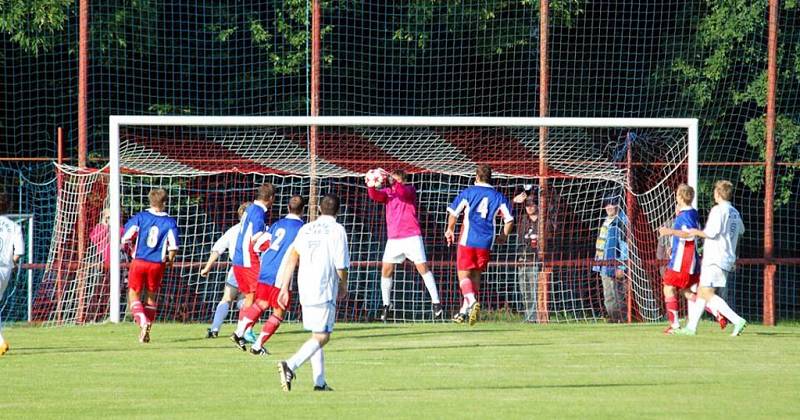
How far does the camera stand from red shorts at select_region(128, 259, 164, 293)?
51.5 ft

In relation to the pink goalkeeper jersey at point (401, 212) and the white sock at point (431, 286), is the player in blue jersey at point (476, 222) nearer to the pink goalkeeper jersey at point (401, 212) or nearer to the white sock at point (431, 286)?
the white sock at point (431, 286)

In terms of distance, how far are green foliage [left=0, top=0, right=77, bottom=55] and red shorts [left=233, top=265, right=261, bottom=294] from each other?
7.99 m

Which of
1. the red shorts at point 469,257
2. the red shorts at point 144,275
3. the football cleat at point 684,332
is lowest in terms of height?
the football cleat at point 684,332

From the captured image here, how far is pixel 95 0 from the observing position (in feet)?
77.4

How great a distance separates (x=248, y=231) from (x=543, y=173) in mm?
5476

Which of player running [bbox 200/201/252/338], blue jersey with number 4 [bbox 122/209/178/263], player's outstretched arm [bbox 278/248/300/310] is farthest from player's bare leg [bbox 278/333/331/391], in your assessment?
player running [bbox 200/201/252/338]

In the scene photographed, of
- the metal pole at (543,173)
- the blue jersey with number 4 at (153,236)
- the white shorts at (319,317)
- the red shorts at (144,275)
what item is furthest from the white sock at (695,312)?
the white shorts at (319,317)

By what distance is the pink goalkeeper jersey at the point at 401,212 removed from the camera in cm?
1805

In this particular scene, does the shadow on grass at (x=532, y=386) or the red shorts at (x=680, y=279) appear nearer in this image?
the shadow on grass at (x=532, y=386)

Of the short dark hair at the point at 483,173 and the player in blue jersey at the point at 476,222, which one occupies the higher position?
the short dark hair at the point at 483,173

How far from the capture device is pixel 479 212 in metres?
17.3

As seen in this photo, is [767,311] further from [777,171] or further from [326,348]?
[326,348]

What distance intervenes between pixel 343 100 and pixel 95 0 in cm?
437

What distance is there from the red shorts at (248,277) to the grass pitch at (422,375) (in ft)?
2.02
